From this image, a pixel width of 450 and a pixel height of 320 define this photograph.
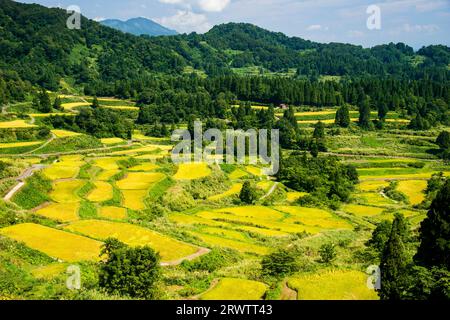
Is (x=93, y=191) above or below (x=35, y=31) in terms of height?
below

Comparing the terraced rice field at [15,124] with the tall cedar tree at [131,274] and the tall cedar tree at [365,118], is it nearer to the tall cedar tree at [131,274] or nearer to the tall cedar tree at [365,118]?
the tall cedar tree at [131,274]

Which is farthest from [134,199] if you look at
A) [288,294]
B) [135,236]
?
[288,294]

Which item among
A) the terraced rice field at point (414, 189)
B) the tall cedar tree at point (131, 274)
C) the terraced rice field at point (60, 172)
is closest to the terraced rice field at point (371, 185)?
the terraced rice field at point (414, 189)

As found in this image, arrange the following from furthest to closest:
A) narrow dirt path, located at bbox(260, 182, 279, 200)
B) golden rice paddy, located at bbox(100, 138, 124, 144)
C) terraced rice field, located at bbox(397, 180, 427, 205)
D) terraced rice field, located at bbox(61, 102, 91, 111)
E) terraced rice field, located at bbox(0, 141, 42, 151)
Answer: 1. terraced rice field, located at bbox(61, 102, 91, 111)
2. golden rice paddy, located at bbox(100, 138, 124, 144)
3. terraced rice field, located at bbox(0, 141, 42, 151)
4. terraced rice field, located at bbox(397, 180, 427, 205)
5. narrow dirt path, located at bbox(260, 182, 279, 200)

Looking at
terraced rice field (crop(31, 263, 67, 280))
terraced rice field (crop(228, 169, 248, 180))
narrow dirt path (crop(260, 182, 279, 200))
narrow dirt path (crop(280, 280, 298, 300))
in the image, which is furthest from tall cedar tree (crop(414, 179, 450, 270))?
terraced rice field (crop(228, 169, 248, 180))

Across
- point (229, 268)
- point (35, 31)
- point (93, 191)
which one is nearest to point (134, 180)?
point (93, 191)

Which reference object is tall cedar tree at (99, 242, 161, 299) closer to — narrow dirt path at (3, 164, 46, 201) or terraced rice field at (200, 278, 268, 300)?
terraced rice field at (200, 278, 268, 300)
